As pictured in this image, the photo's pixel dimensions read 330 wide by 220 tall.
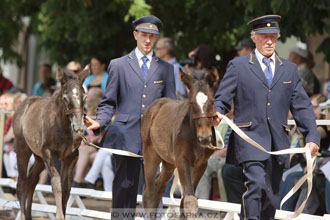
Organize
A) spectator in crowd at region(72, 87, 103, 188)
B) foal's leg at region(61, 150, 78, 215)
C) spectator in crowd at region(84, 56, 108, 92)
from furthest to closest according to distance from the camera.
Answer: spectator in crowd at region(84, 56, 108, 92), spectator in crowd at region(72, 87, 103, 188), foal's leg at region(61, 150, 78, 215)

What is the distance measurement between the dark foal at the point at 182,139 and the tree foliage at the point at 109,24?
5.33m

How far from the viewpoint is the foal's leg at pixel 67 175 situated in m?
8.63

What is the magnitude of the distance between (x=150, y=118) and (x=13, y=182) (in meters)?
3.93

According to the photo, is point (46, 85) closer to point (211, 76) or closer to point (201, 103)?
point (211, 76)

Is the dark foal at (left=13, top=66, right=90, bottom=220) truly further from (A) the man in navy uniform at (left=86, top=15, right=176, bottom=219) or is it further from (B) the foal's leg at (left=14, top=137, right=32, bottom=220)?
(A) the man in navy uniform at (left=86, top=15, right=176, bottom=219)

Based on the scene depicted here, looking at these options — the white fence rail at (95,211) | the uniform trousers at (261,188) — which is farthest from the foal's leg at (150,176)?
the uniform trousers at (261,188)

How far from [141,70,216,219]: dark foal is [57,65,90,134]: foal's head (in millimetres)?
704

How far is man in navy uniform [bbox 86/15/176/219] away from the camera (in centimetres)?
788

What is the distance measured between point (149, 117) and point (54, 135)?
1431 mm

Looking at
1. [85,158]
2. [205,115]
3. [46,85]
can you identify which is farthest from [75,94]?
[46,85]

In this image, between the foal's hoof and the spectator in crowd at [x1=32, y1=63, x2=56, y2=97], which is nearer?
the foal's hoof

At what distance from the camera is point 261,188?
6891mm

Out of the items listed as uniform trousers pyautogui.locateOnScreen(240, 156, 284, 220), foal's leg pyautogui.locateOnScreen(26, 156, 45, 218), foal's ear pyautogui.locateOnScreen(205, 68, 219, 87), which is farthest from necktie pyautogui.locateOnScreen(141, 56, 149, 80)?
foal's leg pyautogui.locateOnScreen(26, 156, 45, 218)

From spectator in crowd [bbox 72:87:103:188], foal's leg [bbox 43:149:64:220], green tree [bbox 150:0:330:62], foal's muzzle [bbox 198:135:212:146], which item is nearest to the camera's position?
foal's muzzle [bbox 198:135:212:146]
